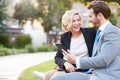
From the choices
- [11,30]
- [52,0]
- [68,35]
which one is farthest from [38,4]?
[68,35]

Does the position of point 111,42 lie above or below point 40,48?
above

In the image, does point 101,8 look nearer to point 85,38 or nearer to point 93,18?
point 93,18

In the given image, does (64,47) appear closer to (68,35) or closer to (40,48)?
(68,35)

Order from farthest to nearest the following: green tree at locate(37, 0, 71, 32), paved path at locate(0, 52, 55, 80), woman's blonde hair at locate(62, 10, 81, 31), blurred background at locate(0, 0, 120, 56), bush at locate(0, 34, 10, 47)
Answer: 1. green tree at locate(37, 0, 71, 32)
2. blurred background at locate(0, 0, 120, 56)
3. bush at locate(0, 34, 10, 47)
4. paved path at locate(0, 52, 55, 80)
5. woman's blonde hair at locate(62, 10, 81, 31)

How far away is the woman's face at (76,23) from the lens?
179 inches

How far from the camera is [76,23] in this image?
4570 millimetres

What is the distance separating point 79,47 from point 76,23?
296 millimetres

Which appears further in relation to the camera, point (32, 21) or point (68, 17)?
point (32, 21)

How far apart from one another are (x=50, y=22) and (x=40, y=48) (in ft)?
30.5

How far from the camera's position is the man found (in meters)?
3.61

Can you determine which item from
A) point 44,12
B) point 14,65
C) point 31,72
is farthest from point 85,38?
point 44,12

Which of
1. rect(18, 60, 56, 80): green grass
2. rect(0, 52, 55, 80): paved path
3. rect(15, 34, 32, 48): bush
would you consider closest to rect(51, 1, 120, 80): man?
rect(18, 60, 56, 80): green grass

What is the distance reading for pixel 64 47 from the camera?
4453 millimetres

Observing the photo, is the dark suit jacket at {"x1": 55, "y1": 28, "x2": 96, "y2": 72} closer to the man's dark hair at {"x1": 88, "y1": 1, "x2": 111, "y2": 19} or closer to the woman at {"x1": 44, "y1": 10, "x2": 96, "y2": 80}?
the woman at {"x1": 44, "y1": 10, "x2": 96, "y2": 80}
